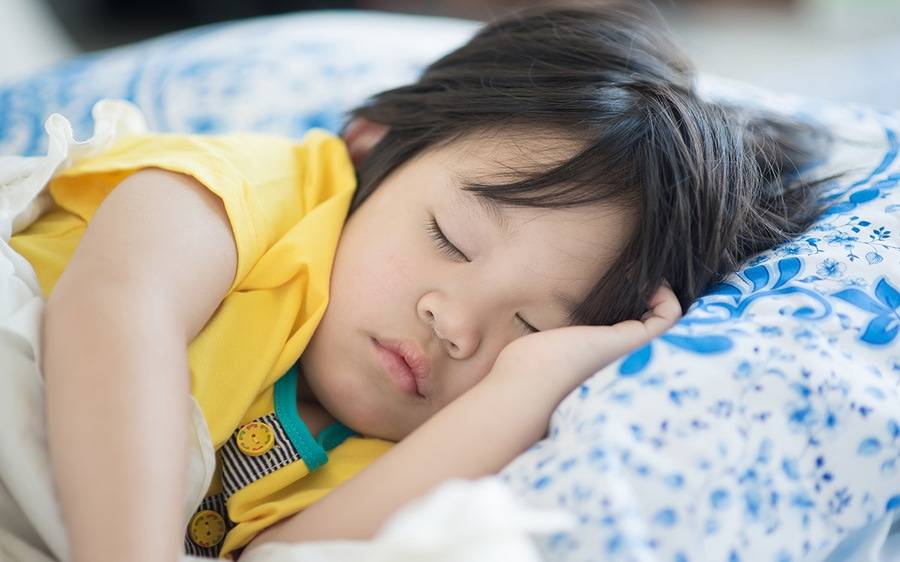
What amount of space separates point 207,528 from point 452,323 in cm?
29

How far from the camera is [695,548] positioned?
646 mm

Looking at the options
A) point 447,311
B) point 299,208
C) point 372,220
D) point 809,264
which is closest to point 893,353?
point 809,264

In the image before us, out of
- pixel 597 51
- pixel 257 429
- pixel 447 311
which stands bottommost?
pixel 257 429

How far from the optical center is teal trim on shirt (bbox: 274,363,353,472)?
87 centimetres

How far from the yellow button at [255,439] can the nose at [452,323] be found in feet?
0.59

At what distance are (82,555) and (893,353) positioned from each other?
649mm

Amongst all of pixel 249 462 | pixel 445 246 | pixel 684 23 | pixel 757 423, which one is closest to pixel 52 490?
pixel 249 462

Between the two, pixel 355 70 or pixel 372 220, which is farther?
pixel 355 70

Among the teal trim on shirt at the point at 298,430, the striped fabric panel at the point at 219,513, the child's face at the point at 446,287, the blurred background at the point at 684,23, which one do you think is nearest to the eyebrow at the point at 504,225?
the child's face at the point at 446,287

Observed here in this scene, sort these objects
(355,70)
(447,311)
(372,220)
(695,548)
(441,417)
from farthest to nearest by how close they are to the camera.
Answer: (355,70) → (372,220) → (447,311) → (441,417) → (695,548)

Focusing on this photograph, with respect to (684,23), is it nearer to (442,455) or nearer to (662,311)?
(662,311)

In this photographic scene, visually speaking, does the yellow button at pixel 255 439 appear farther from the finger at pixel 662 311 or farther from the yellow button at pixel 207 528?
the finger at pixel 662 311

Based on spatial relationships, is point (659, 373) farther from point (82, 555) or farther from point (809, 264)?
point (82, 555)

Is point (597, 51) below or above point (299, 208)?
above
